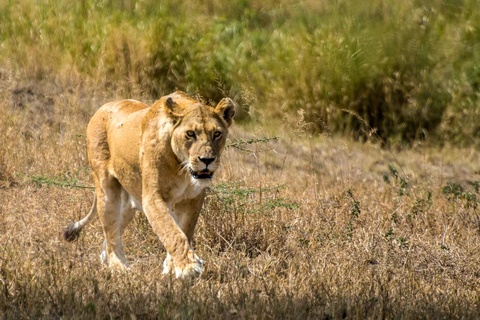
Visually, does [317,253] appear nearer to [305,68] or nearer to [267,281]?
[267,281]

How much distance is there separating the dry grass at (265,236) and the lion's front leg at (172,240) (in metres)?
0.10

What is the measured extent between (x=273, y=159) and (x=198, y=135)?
4634 millimetres

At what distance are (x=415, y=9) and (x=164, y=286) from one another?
2077mm

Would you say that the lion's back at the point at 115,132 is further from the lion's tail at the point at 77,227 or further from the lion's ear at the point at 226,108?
the lion's ear at the point at 226,108

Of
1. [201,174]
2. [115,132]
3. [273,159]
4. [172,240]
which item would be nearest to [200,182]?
[201,174]

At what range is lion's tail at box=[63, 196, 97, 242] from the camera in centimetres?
738

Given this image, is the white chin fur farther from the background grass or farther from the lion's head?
the background grass

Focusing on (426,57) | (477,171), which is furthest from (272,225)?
(477,171)

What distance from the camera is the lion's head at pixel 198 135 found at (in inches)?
242

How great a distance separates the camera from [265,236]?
24.7 feet

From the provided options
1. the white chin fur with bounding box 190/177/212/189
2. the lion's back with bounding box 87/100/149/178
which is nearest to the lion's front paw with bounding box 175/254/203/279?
the white chin fur with bounding box 190/177/212/189

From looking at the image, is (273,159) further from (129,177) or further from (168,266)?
(168,266)

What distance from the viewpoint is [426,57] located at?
486 centimetres

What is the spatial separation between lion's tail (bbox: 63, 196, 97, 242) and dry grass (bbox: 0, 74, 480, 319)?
0.48ft
